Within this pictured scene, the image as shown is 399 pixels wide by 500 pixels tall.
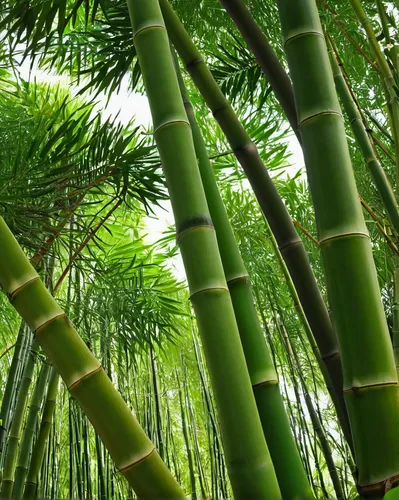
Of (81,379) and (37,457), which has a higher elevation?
(81,379)

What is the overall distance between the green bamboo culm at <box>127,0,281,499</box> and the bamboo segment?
0.21 meters

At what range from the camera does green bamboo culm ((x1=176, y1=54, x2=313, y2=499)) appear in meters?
0.58

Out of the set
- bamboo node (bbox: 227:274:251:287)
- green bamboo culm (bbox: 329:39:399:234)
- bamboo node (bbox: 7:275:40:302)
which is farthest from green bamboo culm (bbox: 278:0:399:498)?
green bamboo culm (bbox: 329:39:399:234)

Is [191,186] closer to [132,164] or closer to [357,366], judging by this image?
[357,366]

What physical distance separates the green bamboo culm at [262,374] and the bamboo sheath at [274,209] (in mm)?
76

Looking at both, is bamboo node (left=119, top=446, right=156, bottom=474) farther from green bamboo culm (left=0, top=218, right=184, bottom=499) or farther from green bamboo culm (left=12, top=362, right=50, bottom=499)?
green bamboo culm (left=12, top=362, right=50, bottom=499)

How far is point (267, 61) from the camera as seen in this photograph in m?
0.81

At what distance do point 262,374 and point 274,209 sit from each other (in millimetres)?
245

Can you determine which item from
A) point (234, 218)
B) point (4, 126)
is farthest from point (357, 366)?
point (234, 218)

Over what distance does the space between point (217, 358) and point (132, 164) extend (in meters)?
1.57

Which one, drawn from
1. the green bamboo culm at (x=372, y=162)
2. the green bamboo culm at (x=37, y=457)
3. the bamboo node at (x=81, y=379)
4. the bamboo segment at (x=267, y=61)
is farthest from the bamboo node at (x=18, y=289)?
the green bamboo culm at (x=37, y=457)

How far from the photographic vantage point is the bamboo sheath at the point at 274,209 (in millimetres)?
682

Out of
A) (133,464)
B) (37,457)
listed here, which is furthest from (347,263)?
(37,457)

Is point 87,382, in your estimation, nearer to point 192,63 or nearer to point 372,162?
point 192,63
